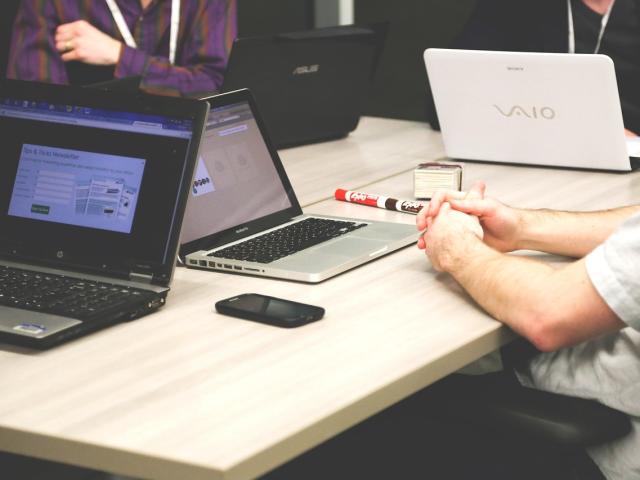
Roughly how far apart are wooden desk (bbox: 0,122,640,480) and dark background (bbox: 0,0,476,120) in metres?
2.83

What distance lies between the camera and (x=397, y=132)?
2.85m

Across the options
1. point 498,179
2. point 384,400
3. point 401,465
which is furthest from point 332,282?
point 498,179

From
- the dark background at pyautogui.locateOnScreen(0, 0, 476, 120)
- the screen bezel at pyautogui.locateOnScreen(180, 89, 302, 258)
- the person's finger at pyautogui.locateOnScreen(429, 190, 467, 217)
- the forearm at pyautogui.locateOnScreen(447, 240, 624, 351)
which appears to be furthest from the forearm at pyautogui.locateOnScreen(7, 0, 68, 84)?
the forearm at pyautogui.locateOnScreen(447, 240, 624, 351)

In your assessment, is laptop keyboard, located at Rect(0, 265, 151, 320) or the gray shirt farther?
laptop keyboard, located at Rect(0, 265, 151, 320)

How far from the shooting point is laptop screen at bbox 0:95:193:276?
157 centimetres

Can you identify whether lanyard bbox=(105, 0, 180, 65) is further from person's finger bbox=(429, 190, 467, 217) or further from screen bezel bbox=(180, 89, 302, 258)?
person's finger bbox=(429, 190, 467, 217)

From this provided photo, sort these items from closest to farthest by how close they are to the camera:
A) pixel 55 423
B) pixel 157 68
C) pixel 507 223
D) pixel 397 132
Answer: pixel 55 423, pixel 507 223, pixel 397 132, pixel 157 68

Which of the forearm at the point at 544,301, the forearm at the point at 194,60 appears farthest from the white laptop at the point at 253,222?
the forearm at the point at 194,60

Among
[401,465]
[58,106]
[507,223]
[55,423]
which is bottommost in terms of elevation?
[401,465]

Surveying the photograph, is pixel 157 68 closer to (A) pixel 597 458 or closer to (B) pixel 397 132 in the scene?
(B) pixel 397 132

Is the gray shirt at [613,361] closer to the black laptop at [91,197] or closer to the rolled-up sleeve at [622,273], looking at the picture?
the rolled-up sleeve at [622,273]

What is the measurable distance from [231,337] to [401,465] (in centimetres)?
35

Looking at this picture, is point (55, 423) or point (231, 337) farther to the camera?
point (231, 337)

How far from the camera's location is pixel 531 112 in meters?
2.30
